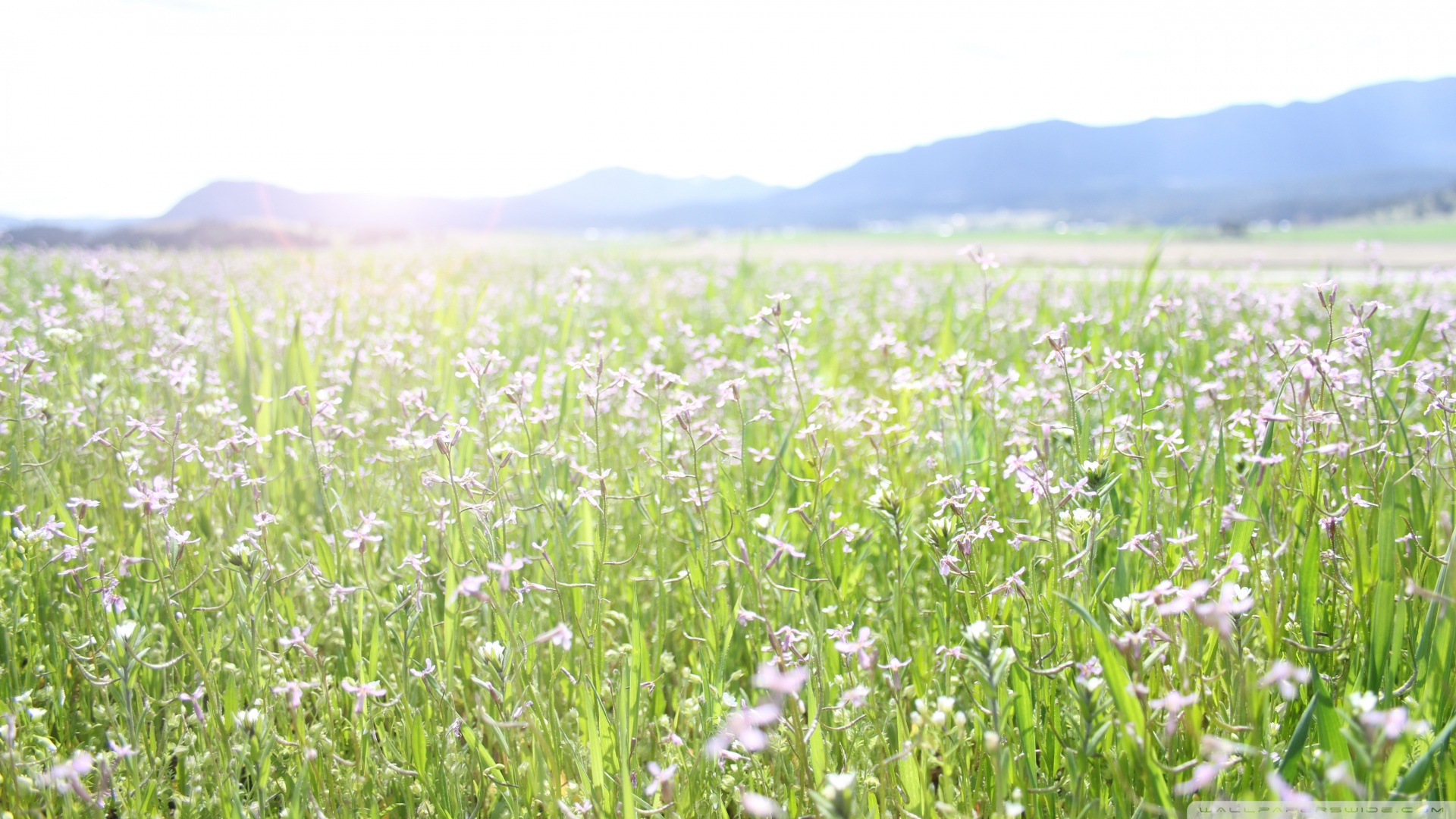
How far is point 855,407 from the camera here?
459 cm

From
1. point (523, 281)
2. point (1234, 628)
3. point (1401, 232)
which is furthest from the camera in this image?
point (1401, 232)

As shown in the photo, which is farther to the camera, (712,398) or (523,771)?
(712,398)

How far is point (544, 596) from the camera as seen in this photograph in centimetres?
279

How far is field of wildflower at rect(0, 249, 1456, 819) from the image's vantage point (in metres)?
1.67

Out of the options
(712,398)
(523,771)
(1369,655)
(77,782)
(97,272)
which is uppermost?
(97,272)

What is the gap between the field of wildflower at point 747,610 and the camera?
167 centimetres

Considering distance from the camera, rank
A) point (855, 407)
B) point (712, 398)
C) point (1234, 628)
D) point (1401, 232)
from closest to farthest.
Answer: point (1234, 628)
point (712, 398)
point (855, 407)
point (1401, 232)

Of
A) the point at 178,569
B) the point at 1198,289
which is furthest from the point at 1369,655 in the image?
the point at 1198,289

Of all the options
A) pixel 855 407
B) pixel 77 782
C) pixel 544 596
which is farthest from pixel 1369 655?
pixel 855 407

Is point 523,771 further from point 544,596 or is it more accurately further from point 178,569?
point 178,569

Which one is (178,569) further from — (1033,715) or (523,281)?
(523,281)

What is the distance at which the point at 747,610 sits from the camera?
2.45 metres

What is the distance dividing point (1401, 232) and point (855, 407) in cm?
8718

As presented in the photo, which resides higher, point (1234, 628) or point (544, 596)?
point (1234, 628)
